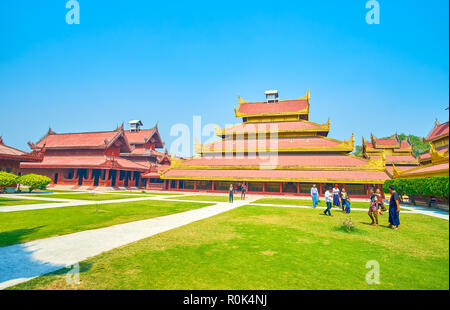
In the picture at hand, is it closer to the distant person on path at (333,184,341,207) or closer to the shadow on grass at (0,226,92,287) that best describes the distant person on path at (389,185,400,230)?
the distant person on path at (333,184,341,207)

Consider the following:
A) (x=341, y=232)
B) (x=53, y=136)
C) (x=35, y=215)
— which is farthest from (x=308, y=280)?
(x=53, y=136)

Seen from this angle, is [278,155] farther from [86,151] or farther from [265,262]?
[86,151]

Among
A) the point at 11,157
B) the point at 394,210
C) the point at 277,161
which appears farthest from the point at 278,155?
the point at 11,157

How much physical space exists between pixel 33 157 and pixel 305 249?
31.4m

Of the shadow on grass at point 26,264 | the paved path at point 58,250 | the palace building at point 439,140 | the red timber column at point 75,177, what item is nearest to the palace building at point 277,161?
the palace building at point 439,140

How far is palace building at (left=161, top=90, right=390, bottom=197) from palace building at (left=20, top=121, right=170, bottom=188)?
7220mm

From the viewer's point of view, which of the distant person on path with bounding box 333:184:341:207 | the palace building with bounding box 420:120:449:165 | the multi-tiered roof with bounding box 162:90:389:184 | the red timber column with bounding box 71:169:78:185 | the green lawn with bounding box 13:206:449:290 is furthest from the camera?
the red timber column with bounding box 71:169:78:185

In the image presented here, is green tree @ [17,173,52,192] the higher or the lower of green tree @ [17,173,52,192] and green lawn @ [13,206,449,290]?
the higher

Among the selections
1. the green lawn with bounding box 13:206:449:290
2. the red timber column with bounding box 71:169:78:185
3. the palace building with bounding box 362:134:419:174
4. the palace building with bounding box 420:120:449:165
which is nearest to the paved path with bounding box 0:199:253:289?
the green lawn with bounding box 13:206:449:290

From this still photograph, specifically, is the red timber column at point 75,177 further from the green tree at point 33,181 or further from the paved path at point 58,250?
the paved path at point 58,250

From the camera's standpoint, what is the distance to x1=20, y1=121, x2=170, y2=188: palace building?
31.6 m

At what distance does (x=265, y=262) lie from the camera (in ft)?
14.9

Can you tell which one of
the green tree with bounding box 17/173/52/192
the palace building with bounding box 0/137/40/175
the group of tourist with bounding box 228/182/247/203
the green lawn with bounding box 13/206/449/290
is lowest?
the green lawn with bounding box 13/206/449/290
